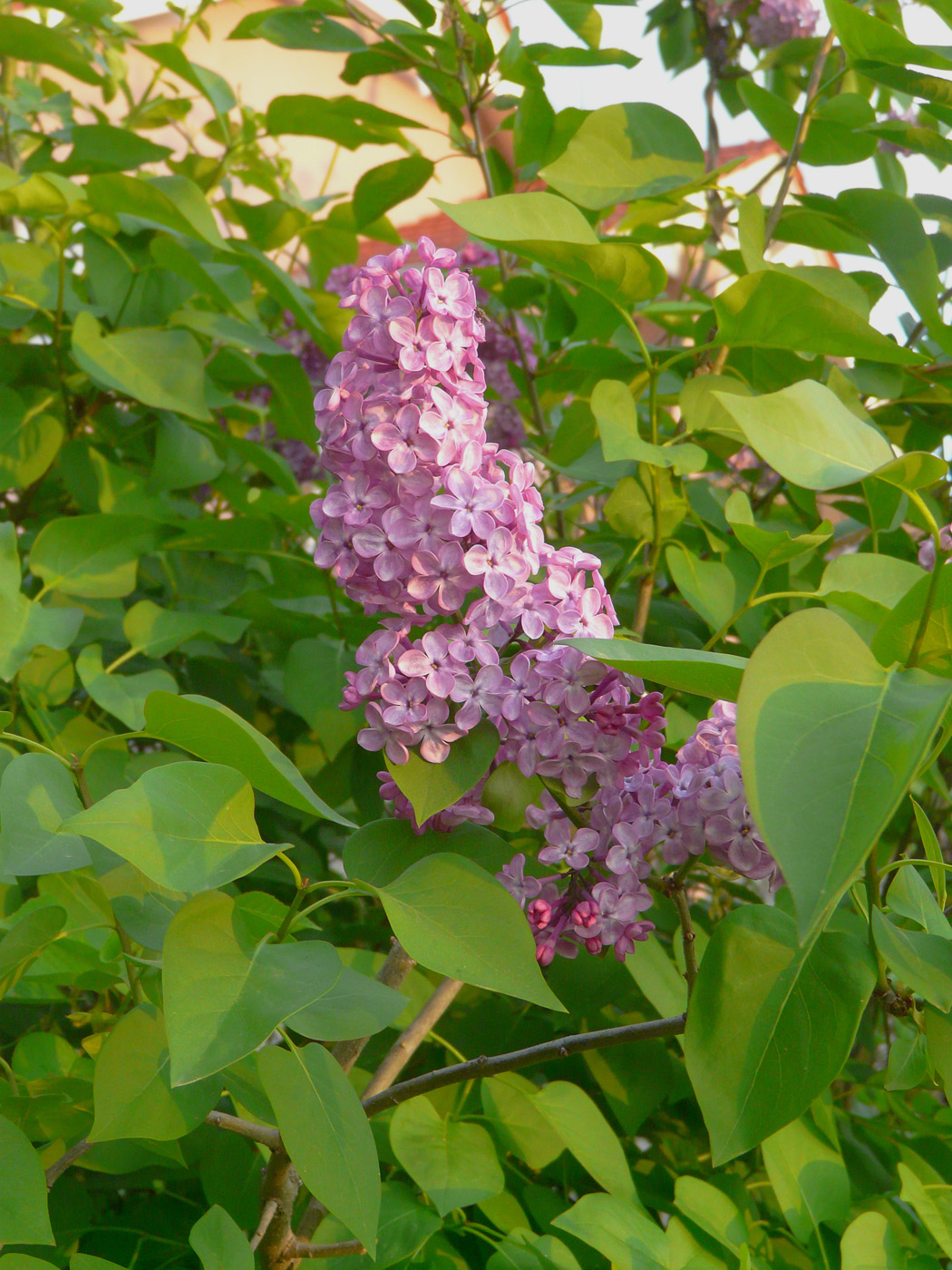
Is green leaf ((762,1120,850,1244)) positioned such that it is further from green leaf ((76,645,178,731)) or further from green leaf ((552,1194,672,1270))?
green leaf ((76,645,178,731))

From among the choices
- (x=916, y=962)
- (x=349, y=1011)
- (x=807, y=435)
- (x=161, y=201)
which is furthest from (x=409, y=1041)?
(x=161, y=201)

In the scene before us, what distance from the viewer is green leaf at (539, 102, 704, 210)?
30.9 inches

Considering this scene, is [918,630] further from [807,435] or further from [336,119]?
[336,119]

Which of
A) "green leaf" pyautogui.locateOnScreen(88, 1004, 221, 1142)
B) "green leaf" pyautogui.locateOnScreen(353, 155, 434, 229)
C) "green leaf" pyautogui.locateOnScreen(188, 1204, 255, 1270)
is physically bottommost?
"green leaf" pyautogui.locateOnScreen(188, 1204, 255, 1270)

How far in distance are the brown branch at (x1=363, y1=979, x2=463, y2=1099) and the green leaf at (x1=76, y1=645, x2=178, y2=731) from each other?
272 mm

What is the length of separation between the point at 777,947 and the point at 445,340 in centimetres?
31

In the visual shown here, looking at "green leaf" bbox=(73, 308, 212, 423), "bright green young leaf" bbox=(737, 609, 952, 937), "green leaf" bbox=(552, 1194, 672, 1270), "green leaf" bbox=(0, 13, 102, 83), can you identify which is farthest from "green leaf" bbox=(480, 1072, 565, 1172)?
"green leaf" bbox=(0, 13, 102, 83)

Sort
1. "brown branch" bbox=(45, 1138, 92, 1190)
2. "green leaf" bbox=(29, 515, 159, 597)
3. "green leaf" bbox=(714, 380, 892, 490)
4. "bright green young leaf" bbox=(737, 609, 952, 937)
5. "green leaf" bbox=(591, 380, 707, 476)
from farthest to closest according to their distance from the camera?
"green leaf" bbox=(29, 515, 159, 597), "green leaf" bbox=(591, 380, 707, 476), "brown branch" bbox=(45, 1138, 92, 1190), "green leaf" bbox=(714, 380, 892, 490), "bright green young leaf" bbox=(737, 609, 952, 937)

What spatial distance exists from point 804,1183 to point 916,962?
1.10ft

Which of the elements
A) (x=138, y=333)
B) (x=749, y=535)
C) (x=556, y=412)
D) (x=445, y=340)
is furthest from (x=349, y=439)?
(x=556, y=412)

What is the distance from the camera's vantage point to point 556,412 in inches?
54.5

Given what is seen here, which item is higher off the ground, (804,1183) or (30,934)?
(30,934)

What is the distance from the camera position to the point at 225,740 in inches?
16.7

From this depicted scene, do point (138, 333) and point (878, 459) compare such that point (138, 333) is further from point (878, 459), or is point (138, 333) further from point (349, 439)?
point (878, 459)
